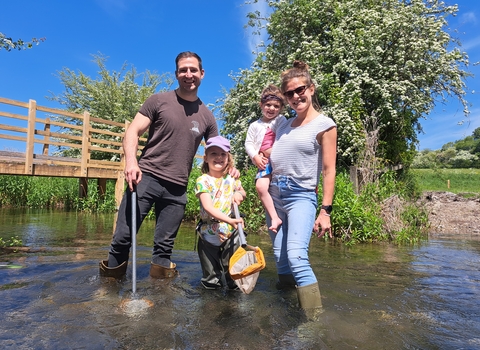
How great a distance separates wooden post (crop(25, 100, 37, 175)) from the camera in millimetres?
10211

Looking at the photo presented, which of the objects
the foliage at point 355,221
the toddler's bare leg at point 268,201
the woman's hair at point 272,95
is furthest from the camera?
the foliage at point 355,221

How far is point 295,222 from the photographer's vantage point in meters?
2.90

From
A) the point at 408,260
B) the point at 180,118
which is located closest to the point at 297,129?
the point at 180,118

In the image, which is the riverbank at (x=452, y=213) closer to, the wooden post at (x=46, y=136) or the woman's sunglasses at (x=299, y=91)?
the woman's sunglasses at (x=299, y=91)

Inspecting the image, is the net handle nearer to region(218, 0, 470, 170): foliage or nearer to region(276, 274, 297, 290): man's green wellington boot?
region(276, 274, 297, 290): man's green wellington boot

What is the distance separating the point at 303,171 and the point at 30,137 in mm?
9620

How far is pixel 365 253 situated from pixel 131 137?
422 centimetres

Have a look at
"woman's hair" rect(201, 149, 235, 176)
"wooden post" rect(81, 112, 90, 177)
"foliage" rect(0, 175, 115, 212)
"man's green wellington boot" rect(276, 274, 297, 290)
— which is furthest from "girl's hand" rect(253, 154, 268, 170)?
"foliage" rect(0, 175, 115, 212)

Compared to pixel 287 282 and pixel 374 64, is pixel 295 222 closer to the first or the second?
pixel 287 282

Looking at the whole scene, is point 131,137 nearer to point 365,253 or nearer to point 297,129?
point 297,129

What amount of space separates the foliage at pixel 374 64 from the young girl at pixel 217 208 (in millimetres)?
7591

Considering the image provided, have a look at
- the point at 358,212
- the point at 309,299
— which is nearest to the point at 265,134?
the point at 309,299

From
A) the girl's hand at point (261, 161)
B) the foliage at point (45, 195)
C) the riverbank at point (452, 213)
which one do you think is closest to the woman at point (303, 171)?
the girl's hand at point (261, 161)

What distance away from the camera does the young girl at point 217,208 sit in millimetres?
3326
